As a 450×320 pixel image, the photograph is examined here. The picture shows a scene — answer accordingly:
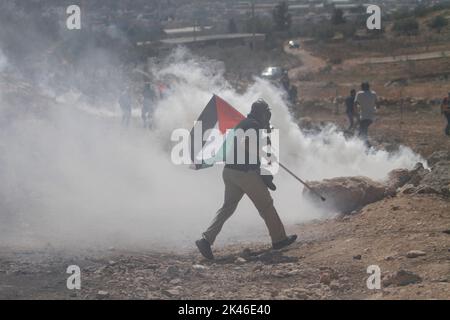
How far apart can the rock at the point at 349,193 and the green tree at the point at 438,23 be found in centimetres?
4218

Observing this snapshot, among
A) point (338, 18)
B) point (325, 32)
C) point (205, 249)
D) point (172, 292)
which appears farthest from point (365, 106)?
point (338, 18)

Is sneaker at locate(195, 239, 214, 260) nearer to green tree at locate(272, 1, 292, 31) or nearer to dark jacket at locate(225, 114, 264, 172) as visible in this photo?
dark jacket at locate(225, 114, 264, 172)

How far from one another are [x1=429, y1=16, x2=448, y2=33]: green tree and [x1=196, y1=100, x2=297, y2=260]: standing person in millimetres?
43875

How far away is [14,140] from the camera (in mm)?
13211

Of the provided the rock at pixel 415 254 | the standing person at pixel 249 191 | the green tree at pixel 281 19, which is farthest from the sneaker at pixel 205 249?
the green tree at pixel 281 19

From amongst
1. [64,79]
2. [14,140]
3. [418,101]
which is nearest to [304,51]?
[418,101]

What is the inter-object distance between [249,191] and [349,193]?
1.98 metres

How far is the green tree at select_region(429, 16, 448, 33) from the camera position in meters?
48.6

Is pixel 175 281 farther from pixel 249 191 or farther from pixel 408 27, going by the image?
pixel 408 27

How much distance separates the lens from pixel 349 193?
30.0ft

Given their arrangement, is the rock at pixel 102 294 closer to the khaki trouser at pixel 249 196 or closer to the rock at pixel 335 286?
the khaki trouser at pixel 249 196

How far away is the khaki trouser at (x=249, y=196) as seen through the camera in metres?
7.61

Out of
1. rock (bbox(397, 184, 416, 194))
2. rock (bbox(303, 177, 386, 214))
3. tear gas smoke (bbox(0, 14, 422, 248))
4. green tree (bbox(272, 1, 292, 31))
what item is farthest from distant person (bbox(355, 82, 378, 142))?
green tree (bbox(272, 1, 292, 31))
